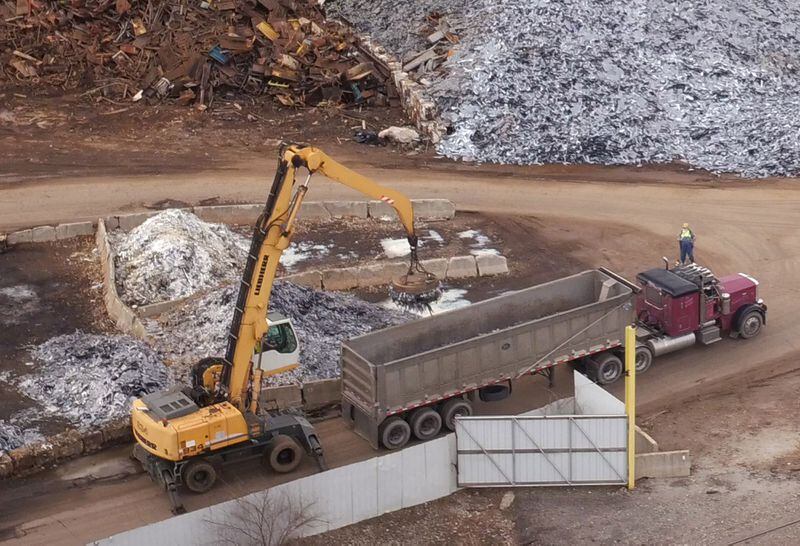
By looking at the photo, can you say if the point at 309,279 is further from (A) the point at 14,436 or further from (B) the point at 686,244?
(B) the point at 686,244

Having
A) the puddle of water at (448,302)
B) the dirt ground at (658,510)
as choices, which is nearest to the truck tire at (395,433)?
the dirt ground at (658,510)

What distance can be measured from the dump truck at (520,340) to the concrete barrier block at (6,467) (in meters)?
6.18

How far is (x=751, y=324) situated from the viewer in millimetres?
26156

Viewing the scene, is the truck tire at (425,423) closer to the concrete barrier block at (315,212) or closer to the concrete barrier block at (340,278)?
the concrete barrier block at (340,278)

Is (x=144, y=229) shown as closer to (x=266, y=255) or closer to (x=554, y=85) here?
(x=266, y=255)

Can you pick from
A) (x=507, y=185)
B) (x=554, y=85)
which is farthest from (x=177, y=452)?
(x=554, y=85)

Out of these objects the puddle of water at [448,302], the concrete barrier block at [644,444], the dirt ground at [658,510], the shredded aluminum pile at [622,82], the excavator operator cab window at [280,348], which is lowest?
the dirt ground at [658,510]

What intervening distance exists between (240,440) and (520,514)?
5039mm

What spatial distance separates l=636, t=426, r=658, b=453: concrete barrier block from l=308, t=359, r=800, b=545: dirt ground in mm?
631

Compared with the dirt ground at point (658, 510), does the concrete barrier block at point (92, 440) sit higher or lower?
higher

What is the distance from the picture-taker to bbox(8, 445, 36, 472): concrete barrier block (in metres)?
20.9

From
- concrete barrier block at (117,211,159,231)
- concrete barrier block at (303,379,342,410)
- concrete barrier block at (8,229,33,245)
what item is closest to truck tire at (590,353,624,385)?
concrete barrier block at (303,379,342,410)

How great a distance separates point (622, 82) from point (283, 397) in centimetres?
2150

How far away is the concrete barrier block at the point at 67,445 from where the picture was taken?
69.8 feet
